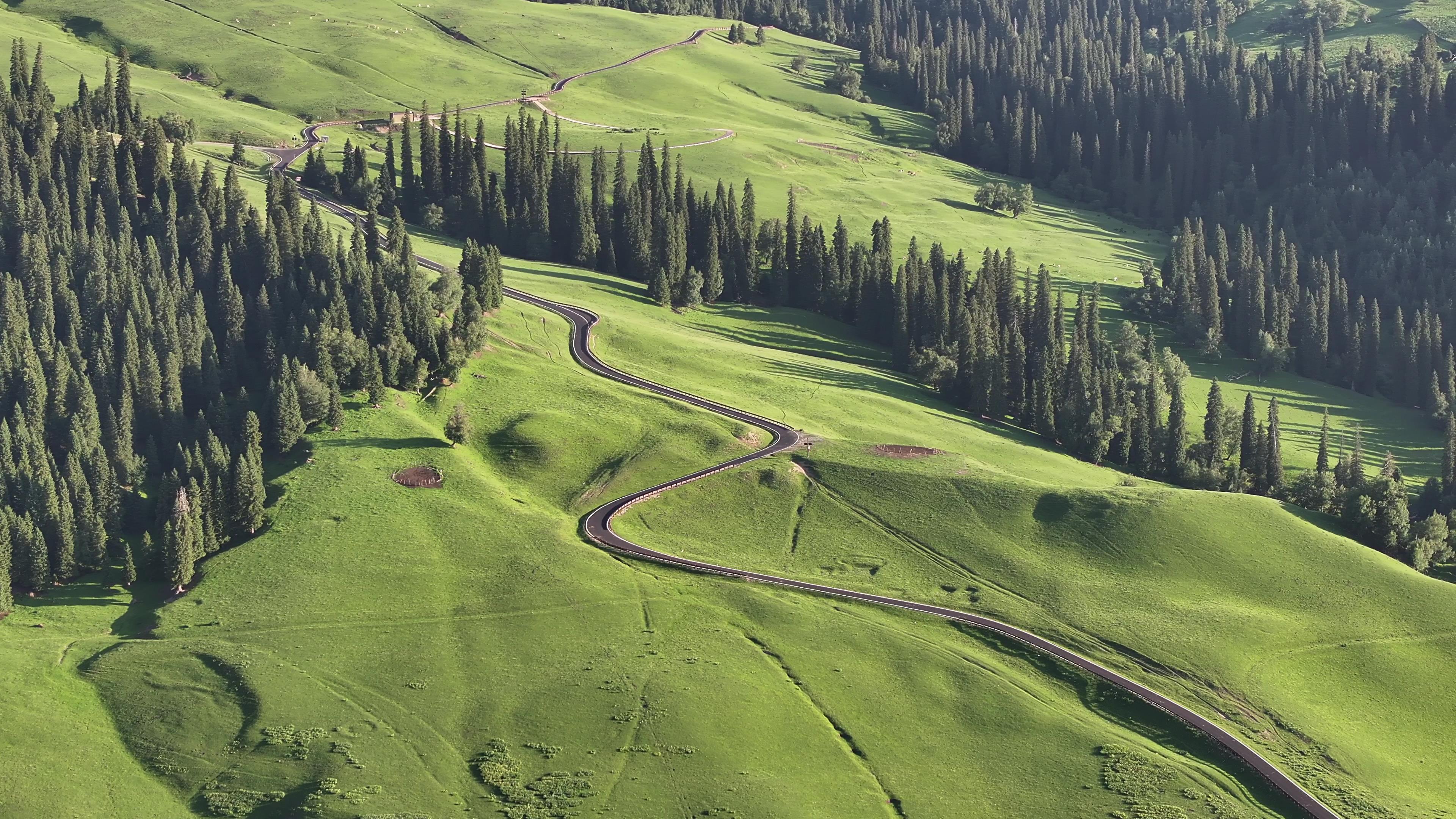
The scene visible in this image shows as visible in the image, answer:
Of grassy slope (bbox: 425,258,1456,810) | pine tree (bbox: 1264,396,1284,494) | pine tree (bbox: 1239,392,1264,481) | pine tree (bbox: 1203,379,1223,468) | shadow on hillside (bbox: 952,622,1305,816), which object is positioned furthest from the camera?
pine tree (bbox: 1203,379,1223,468)

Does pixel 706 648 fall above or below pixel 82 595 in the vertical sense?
above

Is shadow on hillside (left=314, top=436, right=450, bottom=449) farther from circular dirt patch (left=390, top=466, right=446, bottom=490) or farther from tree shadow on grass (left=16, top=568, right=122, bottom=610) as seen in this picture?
tree shadow on grass (left=16, top=568, right=122, bottom=610)

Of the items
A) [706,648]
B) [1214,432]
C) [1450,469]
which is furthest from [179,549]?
[1450,469]

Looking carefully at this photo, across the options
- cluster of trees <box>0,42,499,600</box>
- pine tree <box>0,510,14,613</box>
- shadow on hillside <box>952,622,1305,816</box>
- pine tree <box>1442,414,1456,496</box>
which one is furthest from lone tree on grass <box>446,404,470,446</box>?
pine tree <box>1442,414,1456,496</box>

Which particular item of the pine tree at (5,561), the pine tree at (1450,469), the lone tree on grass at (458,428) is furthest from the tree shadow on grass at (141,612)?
the pine tree at (1450,469)

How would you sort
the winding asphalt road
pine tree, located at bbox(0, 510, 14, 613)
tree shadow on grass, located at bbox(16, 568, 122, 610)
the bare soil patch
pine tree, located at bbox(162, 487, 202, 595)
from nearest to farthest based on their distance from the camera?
1. the winding asphalt road
2. pine tree, located at bbox(0, 510, 14, 613)
3. pine tree, located at bbox(162, 487, 202, 595)
4. tree shadow on grass, located at bbox(16, 568, 122, 610)
5. the bare soil patch

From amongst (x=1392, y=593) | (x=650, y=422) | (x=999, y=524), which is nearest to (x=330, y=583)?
(x=650, y=422)

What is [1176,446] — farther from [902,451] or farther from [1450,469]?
[902,451]
